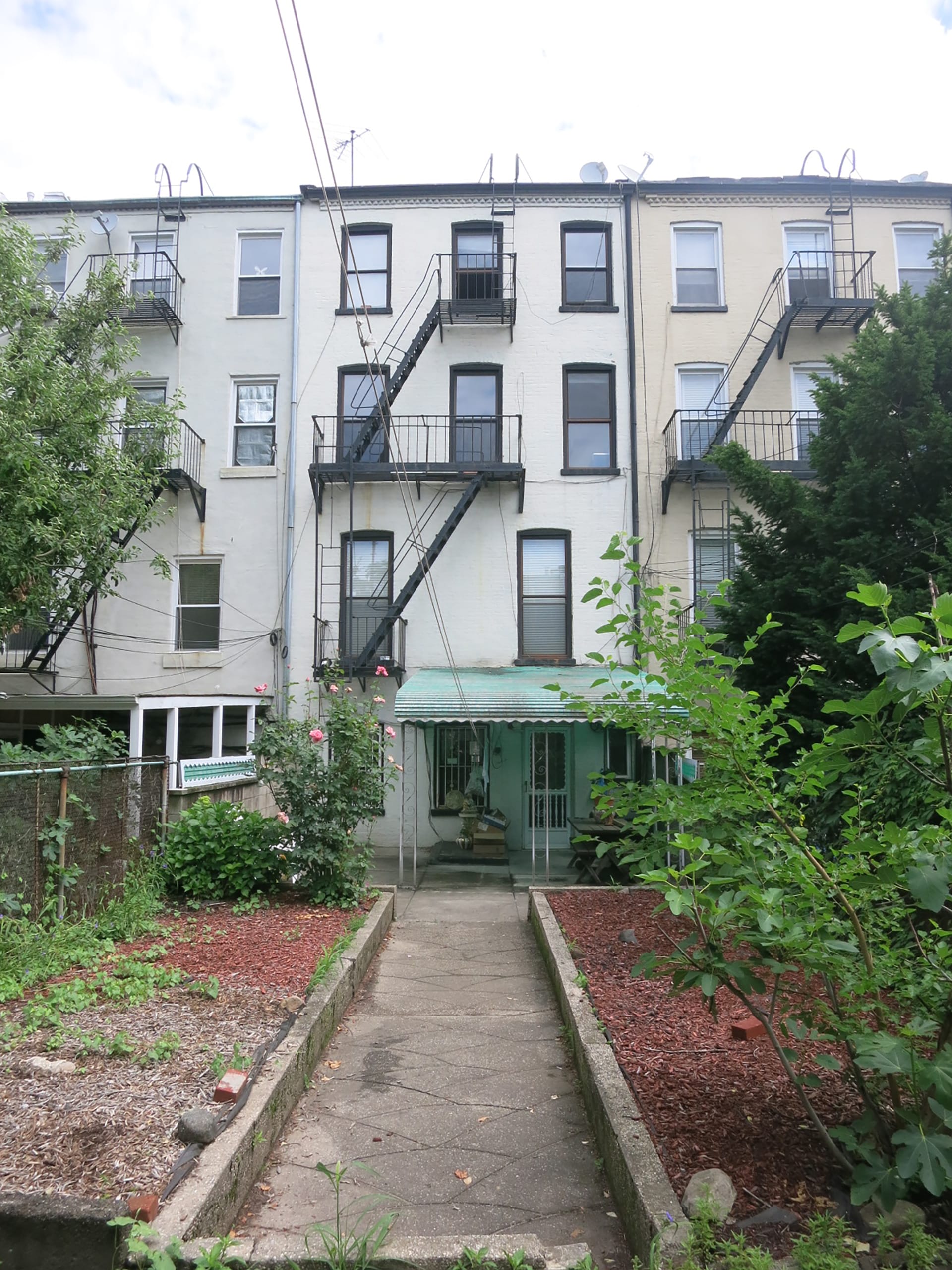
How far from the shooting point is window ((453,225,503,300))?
16250mm

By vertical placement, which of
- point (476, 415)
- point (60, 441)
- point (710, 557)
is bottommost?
point (710, 557)

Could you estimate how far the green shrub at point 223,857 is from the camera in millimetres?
8812

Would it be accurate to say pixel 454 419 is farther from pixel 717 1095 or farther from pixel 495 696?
pixel 717 1095

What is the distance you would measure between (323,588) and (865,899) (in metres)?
13.2

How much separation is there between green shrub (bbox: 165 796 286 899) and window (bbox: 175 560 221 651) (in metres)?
7.36

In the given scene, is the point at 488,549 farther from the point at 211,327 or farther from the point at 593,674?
the point at 211,327

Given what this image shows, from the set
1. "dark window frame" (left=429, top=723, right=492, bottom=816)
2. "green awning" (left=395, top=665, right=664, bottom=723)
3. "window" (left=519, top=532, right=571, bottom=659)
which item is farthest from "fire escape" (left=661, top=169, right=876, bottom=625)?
"dark window frame" (left=429, top=723, right=492, bottom=816)

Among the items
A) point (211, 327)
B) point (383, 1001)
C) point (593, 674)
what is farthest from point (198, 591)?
point (383, 1001)

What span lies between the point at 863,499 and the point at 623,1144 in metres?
6.58

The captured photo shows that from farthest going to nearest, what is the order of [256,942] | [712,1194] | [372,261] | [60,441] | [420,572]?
1. [372,261]
2. [420,572]
3. [60,441]
4. [256,942]
5. [712,1194]

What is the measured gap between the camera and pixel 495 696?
12492 millimetres

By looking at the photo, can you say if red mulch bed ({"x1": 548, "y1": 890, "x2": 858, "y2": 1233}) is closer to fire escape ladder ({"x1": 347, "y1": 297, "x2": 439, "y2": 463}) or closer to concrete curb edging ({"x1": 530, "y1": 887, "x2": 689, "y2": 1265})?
concrete curb edging ({"x1": 530, "y1": 887, "x2": 689, "y2": 1265})

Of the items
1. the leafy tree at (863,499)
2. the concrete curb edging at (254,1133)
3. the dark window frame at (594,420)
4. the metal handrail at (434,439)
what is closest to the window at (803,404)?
the dark window frame at (594,420)

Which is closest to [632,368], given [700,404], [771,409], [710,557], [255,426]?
[700,404]
